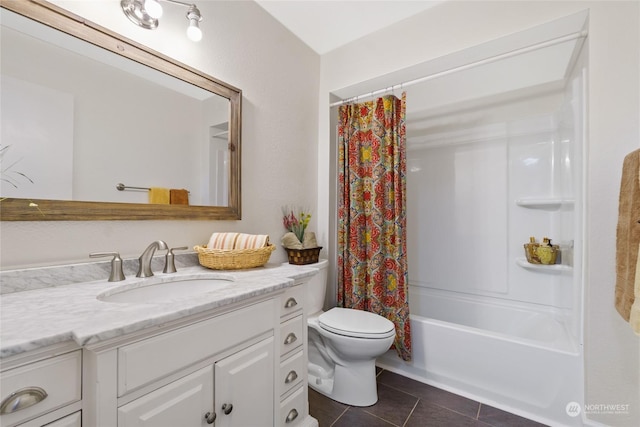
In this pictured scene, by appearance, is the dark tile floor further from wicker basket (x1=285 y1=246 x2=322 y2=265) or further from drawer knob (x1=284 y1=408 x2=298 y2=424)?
wicker basket (x1=285 y1=246 x2=322 y2=265)

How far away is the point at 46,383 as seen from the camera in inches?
23.9

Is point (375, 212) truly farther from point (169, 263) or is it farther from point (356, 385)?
point (169, 263)

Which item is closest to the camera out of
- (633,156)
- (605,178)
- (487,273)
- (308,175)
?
(633,156)

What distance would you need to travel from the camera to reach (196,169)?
4.79 feet

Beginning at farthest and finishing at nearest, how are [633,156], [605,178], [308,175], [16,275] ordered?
[308,175] → [605,178] → [633,156] → [16,275]

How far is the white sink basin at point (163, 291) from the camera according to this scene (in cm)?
99

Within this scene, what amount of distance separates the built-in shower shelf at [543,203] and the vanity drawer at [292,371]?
6.72ft

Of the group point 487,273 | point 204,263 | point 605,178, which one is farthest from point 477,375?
point 204,263

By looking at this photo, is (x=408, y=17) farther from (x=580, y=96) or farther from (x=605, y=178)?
(x=605, y=178)

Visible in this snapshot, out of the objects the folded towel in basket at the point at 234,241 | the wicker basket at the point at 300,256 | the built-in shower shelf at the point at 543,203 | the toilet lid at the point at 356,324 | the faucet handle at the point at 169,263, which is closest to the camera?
the faucet handle at the point at 169,263

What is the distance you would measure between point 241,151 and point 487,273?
87.7 inches

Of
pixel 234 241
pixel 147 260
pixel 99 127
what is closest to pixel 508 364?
pixel 234 241

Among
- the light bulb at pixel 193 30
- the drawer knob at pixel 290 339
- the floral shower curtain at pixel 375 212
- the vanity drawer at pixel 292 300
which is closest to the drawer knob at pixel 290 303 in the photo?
the vanity drawer at pixel 292 300

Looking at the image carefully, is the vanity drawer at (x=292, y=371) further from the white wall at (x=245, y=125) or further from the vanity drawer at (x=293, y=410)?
the white wall at (x=245, y=125)
